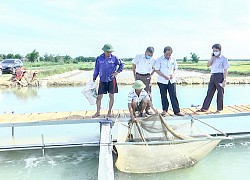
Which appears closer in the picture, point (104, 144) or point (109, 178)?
point (109, 178)

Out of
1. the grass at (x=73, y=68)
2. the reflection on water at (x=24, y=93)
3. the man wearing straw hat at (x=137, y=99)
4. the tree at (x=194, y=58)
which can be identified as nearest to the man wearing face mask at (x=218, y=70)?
the man wearing straw hat at (x=137, y=99)

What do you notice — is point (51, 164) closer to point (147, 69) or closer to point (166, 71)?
point (147, 69)

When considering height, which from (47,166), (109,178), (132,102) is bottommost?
(47,166)

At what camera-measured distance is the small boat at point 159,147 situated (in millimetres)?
4680

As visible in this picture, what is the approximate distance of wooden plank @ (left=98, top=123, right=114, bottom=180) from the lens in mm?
3943

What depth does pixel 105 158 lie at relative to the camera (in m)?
4.36

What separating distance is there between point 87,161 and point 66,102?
678 cm

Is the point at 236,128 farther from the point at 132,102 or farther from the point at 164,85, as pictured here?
the point at 132,102

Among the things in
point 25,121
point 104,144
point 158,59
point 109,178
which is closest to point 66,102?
point 25,121

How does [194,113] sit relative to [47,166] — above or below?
above

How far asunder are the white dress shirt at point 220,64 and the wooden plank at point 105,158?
2374mm

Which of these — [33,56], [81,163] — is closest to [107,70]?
[81,163]

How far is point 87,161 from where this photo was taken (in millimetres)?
6141

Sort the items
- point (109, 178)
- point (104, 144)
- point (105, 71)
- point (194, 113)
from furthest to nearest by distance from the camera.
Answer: point (194, 113) < point (105, 71) < point (104, 144) < point (109, 178)
